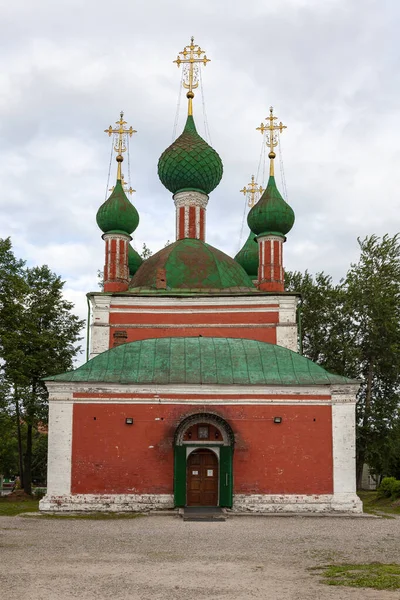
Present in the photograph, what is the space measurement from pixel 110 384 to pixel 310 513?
5819 millimetres

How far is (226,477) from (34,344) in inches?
450

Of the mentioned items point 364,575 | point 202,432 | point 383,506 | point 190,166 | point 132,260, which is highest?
point 190,166

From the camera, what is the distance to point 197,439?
57.3 feet

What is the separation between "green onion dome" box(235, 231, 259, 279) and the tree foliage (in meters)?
3.31

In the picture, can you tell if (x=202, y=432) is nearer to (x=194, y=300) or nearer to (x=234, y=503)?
(x=234, y=503)

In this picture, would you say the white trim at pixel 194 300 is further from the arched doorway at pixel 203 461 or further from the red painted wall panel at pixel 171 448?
the arched doorway at pixel 203 461

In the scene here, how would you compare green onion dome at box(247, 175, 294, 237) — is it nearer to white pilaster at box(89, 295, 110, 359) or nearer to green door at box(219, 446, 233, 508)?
white pilaster at box(89, 295, 110, 359)

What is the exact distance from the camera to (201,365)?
18.2 metres

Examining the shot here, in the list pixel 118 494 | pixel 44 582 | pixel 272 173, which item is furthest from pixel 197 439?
pixel 272 173

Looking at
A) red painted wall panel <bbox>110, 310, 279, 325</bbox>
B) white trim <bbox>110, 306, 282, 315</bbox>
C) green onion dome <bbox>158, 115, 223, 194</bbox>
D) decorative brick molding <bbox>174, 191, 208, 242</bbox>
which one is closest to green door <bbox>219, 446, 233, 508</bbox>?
red painted wall panel <bbox>110, 310, 279, 325</bbox>

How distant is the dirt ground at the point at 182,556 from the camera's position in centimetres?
742

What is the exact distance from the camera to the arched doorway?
17.0 metres

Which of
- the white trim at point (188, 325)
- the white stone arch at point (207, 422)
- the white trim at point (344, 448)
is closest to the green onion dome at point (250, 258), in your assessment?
the white trim at point (188, 325)

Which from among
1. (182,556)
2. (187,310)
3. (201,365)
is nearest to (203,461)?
(201,365)
